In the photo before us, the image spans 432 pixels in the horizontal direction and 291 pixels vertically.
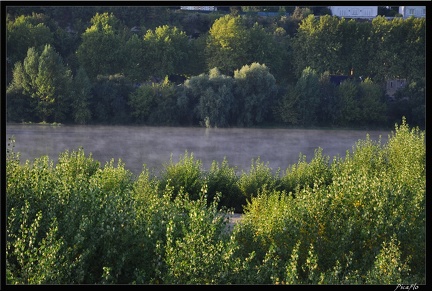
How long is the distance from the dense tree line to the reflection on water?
19 cm

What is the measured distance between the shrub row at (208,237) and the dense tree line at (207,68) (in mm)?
2682

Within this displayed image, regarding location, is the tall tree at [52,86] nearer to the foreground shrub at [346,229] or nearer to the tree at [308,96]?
the tree at [308,96]

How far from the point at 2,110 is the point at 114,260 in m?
1.42

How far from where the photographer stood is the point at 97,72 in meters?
9.14

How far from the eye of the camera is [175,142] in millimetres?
10109

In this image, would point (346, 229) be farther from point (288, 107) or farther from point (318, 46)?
point (318, 46)

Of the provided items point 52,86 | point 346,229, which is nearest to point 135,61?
point 52,86

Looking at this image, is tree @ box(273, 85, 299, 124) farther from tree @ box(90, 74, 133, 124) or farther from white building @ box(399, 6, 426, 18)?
white building @ box(399, 6, 426, 18)

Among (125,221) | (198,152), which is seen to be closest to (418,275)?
(125,221)

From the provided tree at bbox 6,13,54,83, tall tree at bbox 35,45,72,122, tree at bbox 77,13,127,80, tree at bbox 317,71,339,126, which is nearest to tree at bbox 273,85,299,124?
tree at bbox 317,71,339,126

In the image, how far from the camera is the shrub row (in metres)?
4.46

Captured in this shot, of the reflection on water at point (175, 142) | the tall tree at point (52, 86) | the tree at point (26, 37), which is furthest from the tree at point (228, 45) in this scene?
the tree at point (26, 37)

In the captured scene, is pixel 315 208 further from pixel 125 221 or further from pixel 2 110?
pixel 2 110

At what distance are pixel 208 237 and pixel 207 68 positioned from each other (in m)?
4.69
